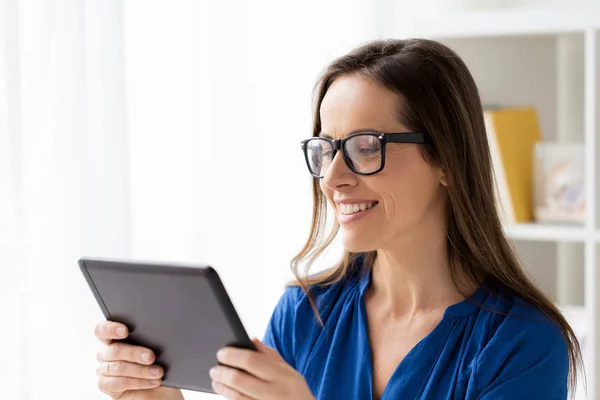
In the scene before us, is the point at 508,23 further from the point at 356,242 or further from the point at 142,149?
the point at 356,242

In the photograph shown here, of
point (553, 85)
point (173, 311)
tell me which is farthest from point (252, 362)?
point (553, 85)

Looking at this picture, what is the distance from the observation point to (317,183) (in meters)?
1.68

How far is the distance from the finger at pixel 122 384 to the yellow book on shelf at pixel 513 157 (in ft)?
4.58

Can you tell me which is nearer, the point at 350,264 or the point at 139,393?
the point at 139,393

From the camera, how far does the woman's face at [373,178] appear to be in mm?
1479

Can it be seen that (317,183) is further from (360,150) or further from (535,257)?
(535,257)

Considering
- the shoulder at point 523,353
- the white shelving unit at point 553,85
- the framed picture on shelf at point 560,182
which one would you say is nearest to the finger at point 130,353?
the shoulder at point 523,353

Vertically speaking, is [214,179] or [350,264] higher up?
[214,179]

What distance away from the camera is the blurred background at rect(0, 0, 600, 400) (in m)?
1.67

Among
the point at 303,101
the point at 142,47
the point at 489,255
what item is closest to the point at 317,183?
the point at 489,255

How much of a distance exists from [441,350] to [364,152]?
0.37m

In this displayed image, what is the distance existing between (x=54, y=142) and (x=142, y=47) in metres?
0.45

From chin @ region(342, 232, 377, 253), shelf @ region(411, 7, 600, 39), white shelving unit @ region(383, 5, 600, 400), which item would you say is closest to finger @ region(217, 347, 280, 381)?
chin @ region(342, 232, 377, 253)

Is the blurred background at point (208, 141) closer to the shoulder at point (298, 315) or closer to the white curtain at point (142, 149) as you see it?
the white curtain at point (142, 149)
